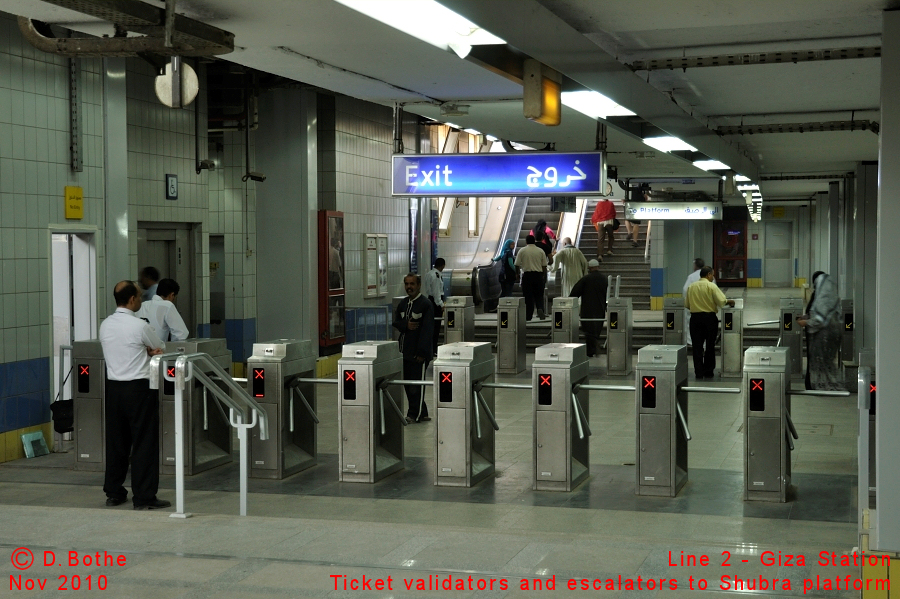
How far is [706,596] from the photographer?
4371 millimetres

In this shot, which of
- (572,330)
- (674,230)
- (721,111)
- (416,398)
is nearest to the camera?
(721,111)

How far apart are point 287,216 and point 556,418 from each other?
7124 mm

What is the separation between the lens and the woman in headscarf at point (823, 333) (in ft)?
37.0

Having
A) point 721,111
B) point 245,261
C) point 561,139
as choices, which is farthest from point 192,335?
point 721,111

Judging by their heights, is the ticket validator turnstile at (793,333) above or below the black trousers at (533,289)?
below

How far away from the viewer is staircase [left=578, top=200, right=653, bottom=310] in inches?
923

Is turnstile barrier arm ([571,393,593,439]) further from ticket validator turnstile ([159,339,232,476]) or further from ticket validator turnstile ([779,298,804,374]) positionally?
ticket validator turnstile ([779,298,804,374])

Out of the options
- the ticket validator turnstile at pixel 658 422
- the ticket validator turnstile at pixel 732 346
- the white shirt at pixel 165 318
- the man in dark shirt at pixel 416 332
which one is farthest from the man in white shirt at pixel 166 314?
the ticket validator turnstile at pixel 732 346

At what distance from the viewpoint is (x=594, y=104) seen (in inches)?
238

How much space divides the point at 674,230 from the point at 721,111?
13.8m

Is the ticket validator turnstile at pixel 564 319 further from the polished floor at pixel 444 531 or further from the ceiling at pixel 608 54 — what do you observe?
the polished floor at pixel 444 531

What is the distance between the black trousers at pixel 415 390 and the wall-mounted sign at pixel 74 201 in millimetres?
3344

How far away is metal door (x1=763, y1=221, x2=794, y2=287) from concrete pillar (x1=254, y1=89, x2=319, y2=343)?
913 inches

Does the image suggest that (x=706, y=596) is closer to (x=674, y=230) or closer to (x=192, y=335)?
(x=192, y=335)
